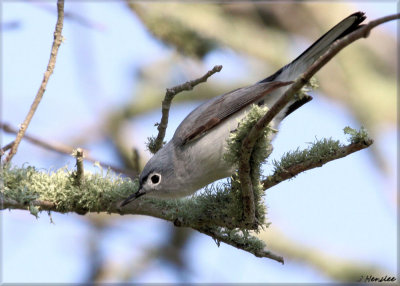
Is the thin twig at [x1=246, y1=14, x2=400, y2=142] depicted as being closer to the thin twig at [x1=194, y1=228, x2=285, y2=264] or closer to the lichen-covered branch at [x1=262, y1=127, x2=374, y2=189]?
the lichen-covered branch at [x1=262, y1=127, x2=374, y2=189]

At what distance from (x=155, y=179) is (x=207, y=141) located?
462 mm

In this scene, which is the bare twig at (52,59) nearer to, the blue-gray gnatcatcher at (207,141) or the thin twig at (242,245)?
the blue-gray gnatcatcher at (207,141)

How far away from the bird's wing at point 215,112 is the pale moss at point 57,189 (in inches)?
33.9

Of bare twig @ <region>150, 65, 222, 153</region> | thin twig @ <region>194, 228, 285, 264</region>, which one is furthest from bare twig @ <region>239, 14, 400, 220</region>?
bare twig @ <region>150, 65, 222, 153</region>

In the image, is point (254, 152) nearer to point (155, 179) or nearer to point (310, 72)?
point (310, 72)

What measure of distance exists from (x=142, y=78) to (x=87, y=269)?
9.43 ft

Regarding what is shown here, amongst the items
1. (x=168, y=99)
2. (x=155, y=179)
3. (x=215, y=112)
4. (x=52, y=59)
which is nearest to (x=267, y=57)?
(x=215, y=112)

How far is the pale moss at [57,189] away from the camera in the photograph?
9.08 ft

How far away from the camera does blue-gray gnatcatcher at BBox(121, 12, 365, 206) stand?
11.1 ft

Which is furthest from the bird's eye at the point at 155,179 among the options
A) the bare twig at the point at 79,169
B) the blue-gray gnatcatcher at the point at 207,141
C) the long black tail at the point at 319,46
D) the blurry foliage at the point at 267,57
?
the blurry foliage at the point at 267,57

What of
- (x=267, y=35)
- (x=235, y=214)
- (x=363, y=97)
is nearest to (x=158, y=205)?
(x=235, y=214)

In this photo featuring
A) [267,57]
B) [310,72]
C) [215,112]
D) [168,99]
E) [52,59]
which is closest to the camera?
[310,72]

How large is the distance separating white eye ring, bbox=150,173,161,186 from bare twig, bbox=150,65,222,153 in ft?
0.74

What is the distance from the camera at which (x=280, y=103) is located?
216cm
